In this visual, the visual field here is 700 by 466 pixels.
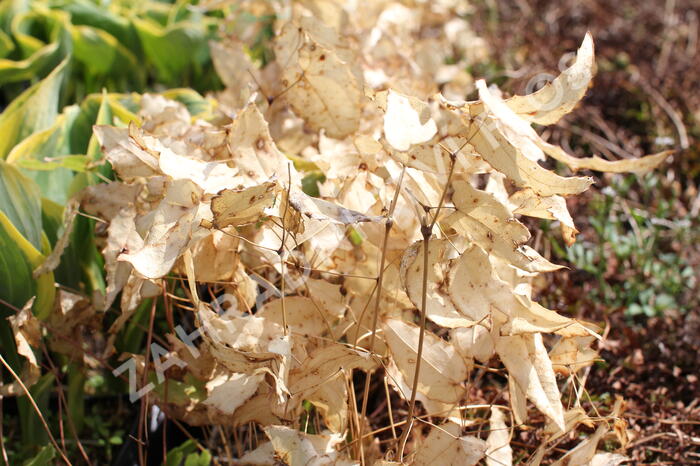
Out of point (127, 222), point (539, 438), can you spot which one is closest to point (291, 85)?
point (127, 222)

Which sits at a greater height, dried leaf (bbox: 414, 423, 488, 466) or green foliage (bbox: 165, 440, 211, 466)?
dried leaf (bbox: 414, 423, 488, 466)

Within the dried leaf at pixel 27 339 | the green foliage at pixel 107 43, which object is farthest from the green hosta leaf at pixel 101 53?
the dried leaf at pixel 27 339

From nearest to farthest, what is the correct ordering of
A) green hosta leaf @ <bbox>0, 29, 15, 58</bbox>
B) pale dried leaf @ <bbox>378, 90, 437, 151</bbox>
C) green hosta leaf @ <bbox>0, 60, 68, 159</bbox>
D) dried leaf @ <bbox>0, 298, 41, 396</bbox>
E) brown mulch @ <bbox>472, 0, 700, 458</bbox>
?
pale dried leaf @ <bbox>378, 90, 437, 151</bbox>, dried leaf @ <bbox>0, 298, 41, 396</bbox>, brown mulch @ <bbox>472, 0, 700, 458</bbox>, green hosta leaf @ <bbox>0, 60, 68, 159</bbox>, green hosta leaf @ <bbox>0, 29, 15, 58</bbox>

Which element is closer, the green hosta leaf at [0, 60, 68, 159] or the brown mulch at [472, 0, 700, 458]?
the brown mulch at [472, 0, 700, 458]

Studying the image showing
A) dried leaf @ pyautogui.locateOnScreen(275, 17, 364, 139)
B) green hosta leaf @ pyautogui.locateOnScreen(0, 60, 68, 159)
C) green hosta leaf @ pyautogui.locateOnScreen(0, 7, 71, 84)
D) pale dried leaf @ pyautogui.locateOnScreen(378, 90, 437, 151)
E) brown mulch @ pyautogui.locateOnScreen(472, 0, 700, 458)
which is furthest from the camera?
green hosta leaf @ pyautogui.locateOnScreen(0, 7, 71, 84)

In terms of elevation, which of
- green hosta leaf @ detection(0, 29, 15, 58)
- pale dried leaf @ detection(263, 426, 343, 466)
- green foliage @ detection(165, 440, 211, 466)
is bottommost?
green foliage @ detection(165, 440, 211, 466)

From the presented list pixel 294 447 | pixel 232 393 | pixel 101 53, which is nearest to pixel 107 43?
pixel 101 53

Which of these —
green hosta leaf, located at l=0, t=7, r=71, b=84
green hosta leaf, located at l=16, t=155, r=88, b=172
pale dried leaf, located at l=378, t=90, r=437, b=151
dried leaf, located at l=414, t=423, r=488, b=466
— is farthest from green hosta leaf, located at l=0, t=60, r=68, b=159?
dried leaf, located at l=414, t=423, r=488, b=466

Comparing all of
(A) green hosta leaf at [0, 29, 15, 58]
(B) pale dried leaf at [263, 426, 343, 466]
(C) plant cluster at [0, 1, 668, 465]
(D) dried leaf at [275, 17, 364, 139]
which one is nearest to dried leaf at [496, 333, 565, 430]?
(C) plant cluster at [0, 1, 668, 465]

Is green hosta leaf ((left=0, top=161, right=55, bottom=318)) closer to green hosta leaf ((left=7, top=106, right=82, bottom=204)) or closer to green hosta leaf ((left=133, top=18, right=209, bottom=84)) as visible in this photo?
green hosta leaf ((left=7, top=106, right=82, bottom=204))
